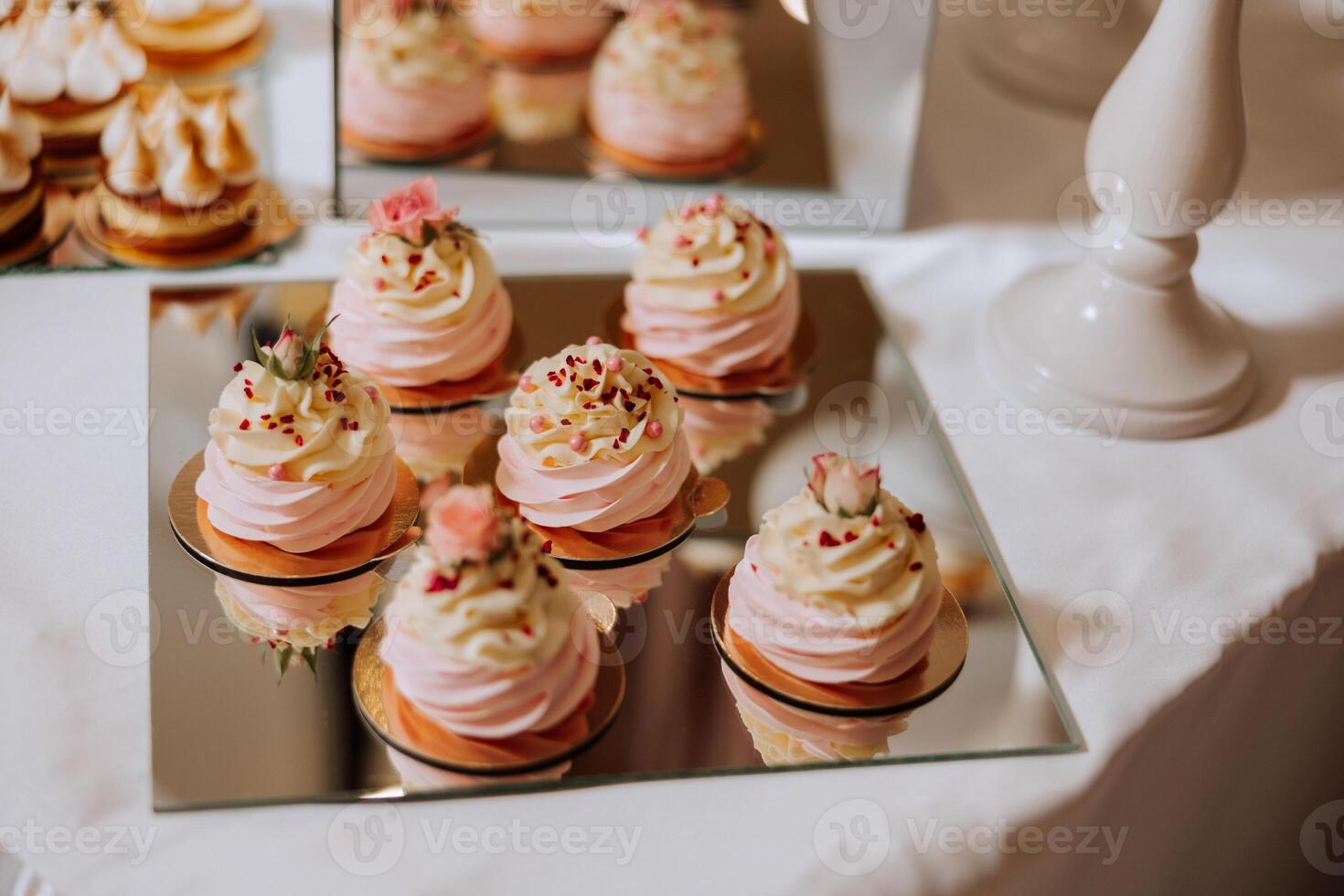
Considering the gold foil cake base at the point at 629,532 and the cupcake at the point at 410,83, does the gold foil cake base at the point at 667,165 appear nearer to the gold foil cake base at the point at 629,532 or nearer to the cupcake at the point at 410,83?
the cupcake at the point at 410,83

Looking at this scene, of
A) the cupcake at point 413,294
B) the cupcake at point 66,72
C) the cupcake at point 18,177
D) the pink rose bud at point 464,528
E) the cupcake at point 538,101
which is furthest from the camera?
the cupcake at point 538,101

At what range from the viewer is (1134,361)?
5.06ft

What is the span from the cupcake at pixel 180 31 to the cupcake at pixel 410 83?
1.08ft

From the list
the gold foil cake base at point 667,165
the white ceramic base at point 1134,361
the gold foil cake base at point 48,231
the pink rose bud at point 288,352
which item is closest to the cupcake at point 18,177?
the gold foil cake base at point 48,231

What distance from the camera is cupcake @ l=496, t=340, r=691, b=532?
130cm

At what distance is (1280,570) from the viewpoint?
139 cm

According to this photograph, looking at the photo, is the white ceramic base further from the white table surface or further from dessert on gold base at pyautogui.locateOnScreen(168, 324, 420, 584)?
dessert on gold base at pyautogui.locateOnScreen(168, 324, 420, 584)

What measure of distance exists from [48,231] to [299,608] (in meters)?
0.73

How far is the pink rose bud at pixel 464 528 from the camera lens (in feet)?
3.47

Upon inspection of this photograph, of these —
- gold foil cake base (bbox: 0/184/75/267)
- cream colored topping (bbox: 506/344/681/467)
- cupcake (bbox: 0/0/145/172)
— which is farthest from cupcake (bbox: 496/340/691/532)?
cupcake (bbox: 0/0/145/172)

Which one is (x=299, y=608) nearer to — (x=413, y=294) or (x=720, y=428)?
(x=413, y=294)

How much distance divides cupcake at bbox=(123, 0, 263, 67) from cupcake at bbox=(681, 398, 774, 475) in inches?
38.1

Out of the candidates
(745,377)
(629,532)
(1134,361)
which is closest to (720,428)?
(745,377)

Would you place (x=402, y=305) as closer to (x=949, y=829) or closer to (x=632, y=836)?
(x=632, y=836)
